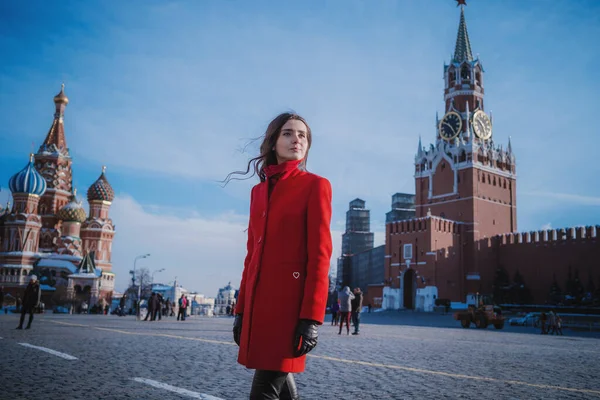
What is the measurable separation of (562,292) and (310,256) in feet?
158

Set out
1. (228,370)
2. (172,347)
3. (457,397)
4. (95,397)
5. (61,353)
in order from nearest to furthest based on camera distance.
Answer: (95,397) < (457,397) < (228,370) < (61,353) < (172,347)

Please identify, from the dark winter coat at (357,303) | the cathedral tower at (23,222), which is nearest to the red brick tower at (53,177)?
the cathedral tower at (23,222)

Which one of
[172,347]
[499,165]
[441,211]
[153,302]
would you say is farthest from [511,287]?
[172,347]

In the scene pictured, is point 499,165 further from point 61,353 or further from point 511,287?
point 61,353

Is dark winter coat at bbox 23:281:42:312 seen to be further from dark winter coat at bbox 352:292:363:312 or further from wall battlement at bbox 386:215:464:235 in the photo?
wall battlement at bbox 386:215:464:235

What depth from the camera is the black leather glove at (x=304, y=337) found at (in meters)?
2.60

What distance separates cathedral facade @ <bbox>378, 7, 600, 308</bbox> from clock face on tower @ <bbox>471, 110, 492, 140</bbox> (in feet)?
0.44

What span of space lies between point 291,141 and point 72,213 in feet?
206

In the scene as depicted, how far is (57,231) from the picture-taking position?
61250 mm

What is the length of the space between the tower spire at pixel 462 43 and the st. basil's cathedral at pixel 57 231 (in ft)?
148

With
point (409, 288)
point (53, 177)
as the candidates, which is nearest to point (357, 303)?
point (409, 288)

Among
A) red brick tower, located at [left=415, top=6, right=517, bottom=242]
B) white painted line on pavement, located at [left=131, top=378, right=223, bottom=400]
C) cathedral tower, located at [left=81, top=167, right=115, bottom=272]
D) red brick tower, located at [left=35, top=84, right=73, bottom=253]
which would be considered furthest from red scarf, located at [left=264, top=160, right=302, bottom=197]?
cathedral tower, located at [left=81, top=167, right=115, bottom=272]

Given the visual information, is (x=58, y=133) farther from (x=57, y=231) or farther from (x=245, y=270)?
(x=245, y=270)

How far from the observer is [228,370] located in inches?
243
